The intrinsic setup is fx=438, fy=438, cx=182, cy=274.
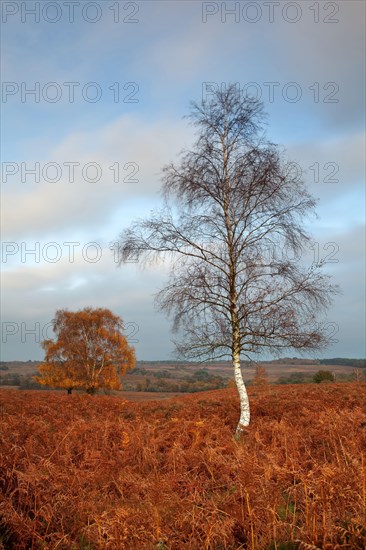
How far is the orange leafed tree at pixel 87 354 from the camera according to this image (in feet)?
137

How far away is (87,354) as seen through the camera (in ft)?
138

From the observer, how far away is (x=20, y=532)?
5199mm

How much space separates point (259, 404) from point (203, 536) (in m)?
13.3

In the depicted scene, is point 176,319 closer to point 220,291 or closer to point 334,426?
point 220,291

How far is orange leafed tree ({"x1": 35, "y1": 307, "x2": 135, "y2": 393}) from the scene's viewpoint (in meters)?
41.8

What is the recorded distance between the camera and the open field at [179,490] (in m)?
4.66

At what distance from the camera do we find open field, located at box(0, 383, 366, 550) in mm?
4660

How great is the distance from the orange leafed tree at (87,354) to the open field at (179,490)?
30.4 m

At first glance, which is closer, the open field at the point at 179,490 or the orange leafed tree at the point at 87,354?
the open field at the point at 179,490

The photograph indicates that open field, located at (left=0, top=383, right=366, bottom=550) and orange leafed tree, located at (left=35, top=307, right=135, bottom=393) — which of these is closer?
open field, located at (left=0, top=383, right=366, bottom=550)

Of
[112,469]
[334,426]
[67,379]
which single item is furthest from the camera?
[67,379]

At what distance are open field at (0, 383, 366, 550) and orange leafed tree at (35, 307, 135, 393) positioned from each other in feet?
99.8

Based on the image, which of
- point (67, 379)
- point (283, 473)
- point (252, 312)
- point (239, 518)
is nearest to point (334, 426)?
point (252, 312)

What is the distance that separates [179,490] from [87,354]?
121 ft
